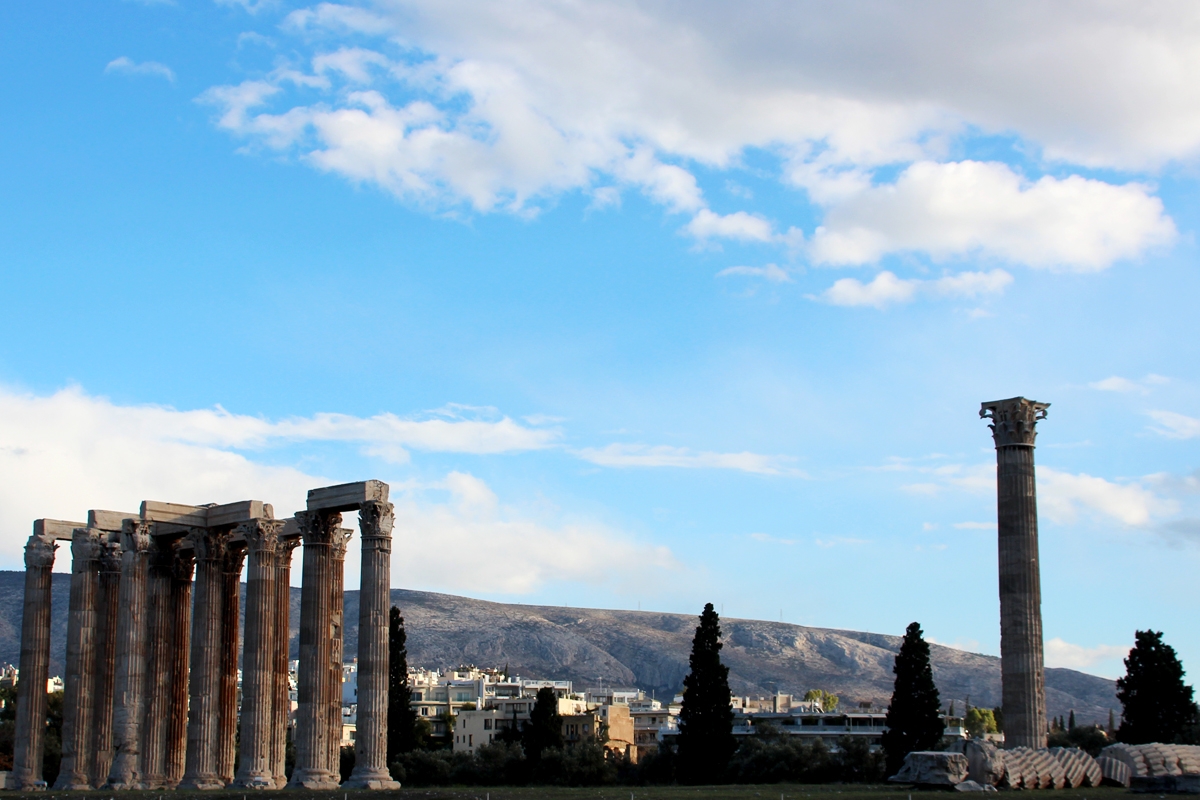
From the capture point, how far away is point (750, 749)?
82938 mm

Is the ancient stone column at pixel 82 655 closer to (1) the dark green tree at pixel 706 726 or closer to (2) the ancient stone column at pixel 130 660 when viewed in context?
(2) the ancient stone column at pixel 130 660

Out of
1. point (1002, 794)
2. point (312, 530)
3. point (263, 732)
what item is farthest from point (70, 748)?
point (1002, 794)

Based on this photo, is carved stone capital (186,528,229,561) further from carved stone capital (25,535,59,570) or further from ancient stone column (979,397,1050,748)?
ancient stone column (979,397,1050,748)

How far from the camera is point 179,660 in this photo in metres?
52.8

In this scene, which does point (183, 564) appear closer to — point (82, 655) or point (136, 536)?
point (136, 536)

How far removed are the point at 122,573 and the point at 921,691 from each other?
39.0 metres

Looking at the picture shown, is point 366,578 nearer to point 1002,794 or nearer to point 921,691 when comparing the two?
point 1002,794

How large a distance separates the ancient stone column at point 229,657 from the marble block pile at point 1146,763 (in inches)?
1187

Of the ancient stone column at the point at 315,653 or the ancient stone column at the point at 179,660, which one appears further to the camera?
the ancient stone column at the point at 179,660

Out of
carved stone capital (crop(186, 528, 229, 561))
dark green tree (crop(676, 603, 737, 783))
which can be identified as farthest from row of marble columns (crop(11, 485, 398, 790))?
dark green tree (crop(676, 603, 737, 783))

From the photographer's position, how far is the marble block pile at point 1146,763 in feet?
143

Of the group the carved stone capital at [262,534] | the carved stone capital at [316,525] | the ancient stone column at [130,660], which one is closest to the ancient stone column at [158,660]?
the ancient stone column at [130,660]

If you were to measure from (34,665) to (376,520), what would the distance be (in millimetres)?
21219

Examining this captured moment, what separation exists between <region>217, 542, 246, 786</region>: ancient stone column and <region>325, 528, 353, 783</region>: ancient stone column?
445 centimetres
